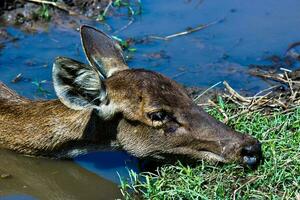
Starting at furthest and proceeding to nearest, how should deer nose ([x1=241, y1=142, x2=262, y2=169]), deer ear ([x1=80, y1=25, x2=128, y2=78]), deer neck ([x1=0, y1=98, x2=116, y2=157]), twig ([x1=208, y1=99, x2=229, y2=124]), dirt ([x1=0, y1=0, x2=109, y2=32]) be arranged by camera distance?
dirt ([x1=0, y1=0, x2=109, y2=32]) → twig ([x1=208, y1=99, x2=229, y2=124]) → deer ear ([x1=80, y1=25, x2=128, y2=78]) → deer neck ([x1=0, y1=98, x2=116, y2=157]) → deer nose ([x1=241, y1=142, x2=262, y2=169])

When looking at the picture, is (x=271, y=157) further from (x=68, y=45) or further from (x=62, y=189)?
(x=68, y=45)

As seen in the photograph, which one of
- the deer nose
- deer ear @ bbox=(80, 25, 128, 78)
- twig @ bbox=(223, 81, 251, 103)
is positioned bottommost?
twig @ bbox=(223, 81, 251, 103)

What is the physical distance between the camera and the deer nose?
7738mm

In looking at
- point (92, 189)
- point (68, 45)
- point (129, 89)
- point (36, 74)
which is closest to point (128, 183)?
point (92, 189)

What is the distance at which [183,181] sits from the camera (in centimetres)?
801

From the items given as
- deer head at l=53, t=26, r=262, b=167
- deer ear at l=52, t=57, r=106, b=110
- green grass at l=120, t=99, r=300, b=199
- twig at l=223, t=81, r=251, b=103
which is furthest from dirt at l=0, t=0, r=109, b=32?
green grass at l=120, t=99, r=300, b=199

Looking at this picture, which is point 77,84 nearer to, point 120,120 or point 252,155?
point 120,120

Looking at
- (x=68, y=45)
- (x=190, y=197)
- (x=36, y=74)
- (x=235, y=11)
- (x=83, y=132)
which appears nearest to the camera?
(x=190, y=197)

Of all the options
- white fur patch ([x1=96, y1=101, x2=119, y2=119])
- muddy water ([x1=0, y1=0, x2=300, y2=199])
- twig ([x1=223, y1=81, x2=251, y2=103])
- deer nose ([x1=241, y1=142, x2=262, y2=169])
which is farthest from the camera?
twig ([x1=223, y1=81, x2=251, y2=103])

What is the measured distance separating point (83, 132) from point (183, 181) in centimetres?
103

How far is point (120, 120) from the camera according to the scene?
8.20 metres

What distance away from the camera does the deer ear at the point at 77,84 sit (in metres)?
7.84

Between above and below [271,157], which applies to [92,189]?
below

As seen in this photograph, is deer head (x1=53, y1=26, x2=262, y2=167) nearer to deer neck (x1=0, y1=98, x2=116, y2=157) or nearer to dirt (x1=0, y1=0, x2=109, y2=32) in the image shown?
deer neck (x1=0, y1=98, x2=116, y2=157)
